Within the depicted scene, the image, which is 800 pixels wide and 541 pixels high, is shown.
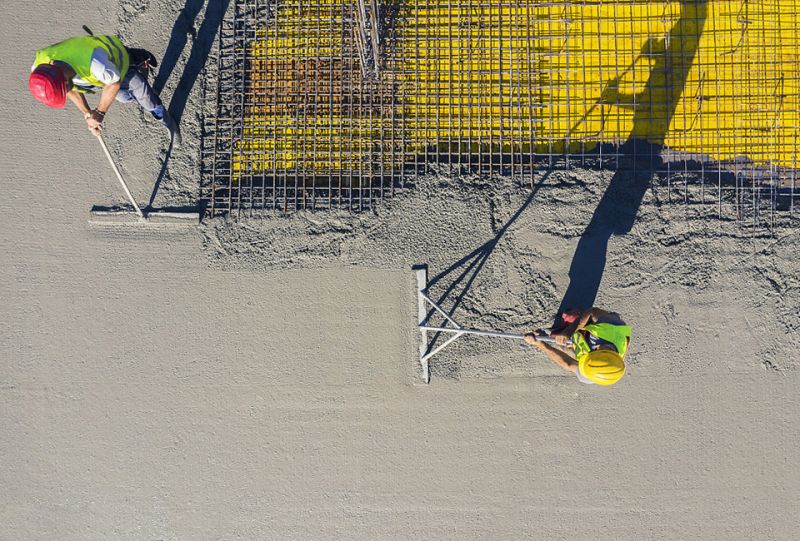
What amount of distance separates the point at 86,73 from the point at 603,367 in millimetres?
4846

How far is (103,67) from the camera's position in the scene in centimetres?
427

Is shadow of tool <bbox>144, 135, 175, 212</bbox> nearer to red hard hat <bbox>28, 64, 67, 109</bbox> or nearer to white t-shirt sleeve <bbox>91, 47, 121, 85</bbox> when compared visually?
white t-shirt sleeve <bbox>91, 47, 121, 85</bbox>

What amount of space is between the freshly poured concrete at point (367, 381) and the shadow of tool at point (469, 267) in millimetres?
70

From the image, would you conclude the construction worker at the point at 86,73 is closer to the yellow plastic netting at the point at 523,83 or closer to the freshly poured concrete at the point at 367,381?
the freshly poured concrete at the point at 367,381

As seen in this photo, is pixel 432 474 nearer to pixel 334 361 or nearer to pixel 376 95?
pixel 334 361

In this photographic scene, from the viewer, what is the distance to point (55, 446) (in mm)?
5129

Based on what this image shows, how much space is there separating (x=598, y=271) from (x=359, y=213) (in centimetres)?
245

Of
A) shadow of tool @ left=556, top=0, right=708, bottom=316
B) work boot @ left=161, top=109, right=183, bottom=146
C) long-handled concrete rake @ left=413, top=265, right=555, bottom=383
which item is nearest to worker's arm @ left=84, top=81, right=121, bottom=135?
work boot @ left=161, top=109, right=183, bottom=146

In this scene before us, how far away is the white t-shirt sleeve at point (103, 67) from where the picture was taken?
14.0ft

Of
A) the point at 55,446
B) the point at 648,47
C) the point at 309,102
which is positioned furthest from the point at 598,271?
the point at 55,446

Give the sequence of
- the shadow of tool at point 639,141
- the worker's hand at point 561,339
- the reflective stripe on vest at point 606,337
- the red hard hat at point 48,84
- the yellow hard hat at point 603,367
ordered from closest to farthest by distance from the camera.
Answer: the red hard hat at point 48,84 < the yellow hard hat at point 603,367 < the reflective stripe on vest at point 606,337 < the worker's hand at point 561,339 < the shadow of tool at point 639,141

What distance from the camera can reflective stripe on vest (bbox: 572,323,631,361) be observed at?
14.3ft

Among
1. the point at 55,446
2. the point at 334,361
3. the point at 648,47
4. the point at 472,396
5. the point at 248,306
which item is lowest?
the point at 55,446

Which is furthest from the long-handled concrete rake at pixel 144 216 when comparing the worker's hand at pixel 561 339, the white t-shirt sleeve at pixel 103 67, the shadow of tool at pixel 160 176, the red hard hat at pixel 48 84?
the worker's hand at pixel 561 339
